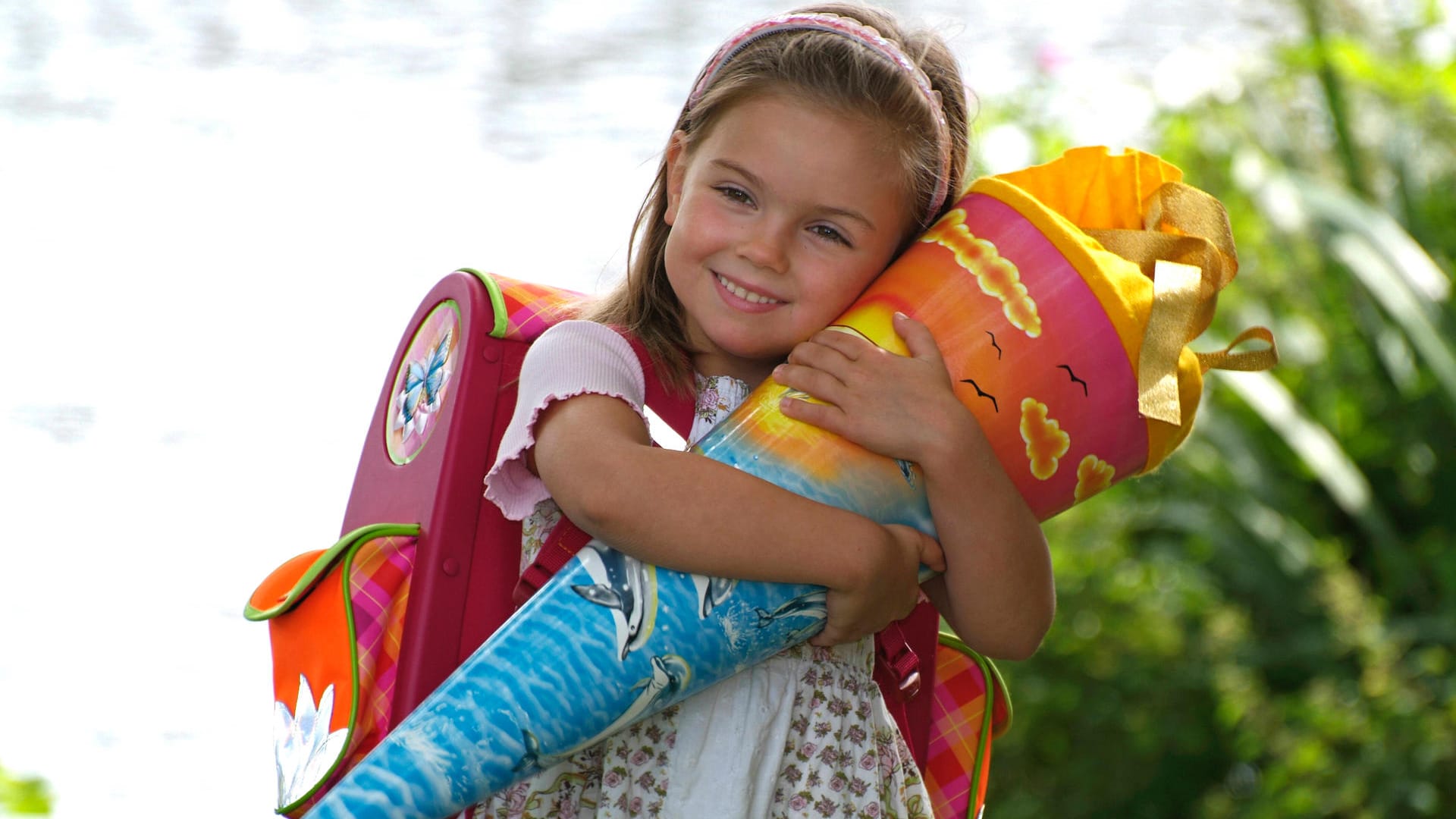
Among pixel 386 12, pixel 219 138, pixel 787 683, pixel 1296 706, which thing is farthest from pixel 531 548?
pixel 386 12

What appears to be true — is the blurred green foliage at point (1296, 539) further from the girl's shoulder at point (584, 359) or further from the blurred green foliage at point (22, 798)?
the blurred green foliage at point (22, 798)

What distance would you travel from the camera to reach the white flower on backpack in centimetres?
126

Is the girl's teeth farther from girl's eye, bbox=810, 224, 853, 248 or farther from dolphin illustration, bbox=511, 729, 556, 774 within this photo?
dolphin illustration, bbox=511, 729, 556, 774

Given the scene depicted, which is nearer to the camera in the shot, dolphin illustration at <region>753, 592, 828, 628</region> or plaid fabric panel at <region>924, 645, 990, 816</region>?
dolphin illustration at <region>753, 592, 828, 628</region>

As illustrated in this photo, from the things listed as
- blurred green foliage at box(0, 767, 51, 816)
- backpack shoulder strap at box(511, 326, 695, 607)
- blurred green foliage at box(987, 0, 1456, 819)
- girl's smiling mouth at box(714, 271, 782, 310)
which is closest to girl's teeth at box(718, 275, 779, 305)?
girl's smiling mouth at box(714, 271, 782, 310)

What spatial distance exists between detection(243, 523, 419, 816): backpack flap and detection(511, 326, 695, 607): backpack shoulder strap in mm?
125

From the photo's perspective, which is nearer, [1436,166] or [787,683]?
[787,683]

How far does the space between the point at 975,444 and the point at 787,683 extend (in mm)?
269

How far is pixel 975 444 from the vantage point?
48.1 inches

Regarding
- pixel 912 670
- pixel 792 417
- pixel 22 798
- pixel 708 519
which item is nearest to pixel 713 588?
pixel 708 519

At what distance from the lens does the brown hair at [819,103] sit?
4.18 feet

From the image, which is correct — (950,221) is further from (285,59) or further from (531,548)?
(285,59)

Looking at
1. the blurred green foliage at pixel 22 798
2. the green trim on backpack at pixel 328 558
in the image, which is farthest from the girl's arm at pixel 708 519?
the blurred green foliage at pixel 22 798

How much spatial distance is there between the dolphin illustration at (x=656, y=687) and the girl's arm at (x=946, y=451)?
24cm
